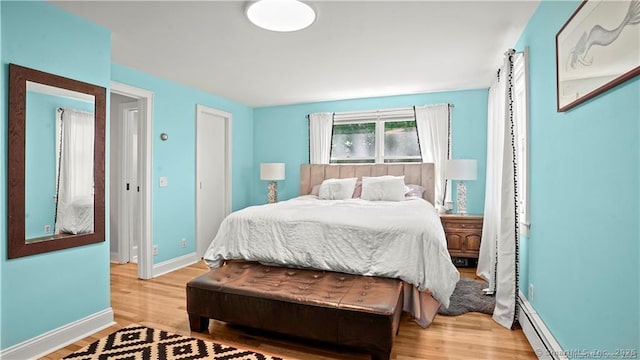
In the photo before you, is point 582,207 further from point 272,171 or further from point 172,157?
point 272,171

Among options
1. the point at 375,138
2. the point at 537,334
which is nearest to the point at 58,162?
the point at 537,334

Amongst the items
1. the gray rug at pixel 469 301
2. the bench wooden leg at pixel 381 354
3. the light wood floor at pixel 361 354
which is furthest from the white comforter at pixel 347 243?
the bench wooden leg at pixel 381 354

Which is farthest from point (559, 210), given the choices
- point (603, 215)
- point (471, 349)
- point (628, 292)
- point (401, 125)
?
point (401, 125)

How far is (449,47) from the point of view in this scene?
3.02m

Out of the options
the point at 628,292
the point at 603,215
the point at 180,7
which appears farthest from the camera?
the point at 180,7

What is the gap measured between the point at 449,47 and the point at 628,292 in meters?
2.47

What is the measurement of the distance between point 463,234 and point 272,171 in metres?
2.96

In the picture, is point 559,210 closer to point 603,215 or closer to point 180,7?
point 603,215

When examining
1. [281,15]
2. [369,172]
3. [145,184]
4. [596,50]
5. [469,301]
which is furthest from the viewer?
[369,172]

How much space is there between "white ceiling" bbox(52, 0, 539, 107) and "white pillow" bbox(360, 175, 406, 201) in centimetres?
128

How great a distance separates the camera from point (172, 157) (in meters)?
4.14

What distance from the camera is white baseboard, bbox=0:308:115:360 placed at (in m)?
2.06

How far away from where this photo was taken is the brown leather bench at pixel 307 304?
6.43 feet

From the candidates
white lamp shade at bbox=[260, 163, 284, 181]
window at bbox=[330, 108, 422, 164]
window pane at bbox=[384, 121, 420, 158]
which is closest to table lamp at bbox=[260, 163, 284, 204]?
white lamp shade at bbox=[260, 163, 284, 181]
